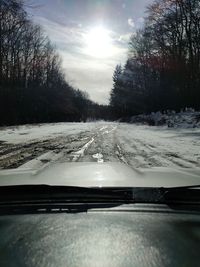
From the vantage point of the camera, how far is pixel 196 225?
93.6 inches

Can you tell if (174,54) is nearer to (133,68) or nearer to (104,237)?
(133,68)

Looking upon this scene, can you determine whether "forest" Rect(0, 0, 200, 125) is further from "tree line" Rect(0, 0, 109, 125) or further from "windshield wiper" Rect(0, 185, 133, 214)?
"windshield wiper" Rect(0, 185, 133, 214)

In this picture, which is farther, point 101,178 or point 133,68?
point 133,68

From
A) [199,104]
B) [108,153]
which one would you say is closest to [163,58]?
[199,104]

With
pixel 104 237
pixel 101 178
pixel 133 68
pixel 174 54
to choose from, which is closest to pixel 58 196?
pixel 101 178

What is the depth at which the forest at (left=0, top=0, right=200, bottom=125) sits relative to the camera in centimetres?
4062

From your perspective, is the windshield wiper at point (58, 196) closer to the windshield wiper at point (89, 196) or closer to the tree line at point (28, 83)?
the windshield wiper at point (89, 196)

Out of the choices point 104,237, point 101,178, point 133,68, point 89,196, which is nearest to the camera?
point 104,237

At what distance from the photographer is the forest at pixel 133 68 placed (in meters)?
40.6

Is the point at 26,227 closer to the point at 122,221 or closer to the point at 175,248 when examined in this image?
the point at 122,221

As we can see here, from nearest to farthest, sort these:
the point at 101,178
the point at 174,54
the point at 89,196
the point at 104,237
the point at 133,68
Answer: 1. the point at 104,237
2. the point at 89,196
3. the point at 101,178
4. the point at 174,54
5. the point at 133,68

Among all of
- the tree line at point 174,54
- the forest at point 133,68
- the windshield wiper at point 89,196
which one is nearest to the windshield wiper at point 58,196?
the windshield wiper at point 89,196

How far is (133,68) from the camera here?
72750 millimetres

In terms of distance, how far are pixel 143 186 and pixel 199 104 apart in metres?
36.8
